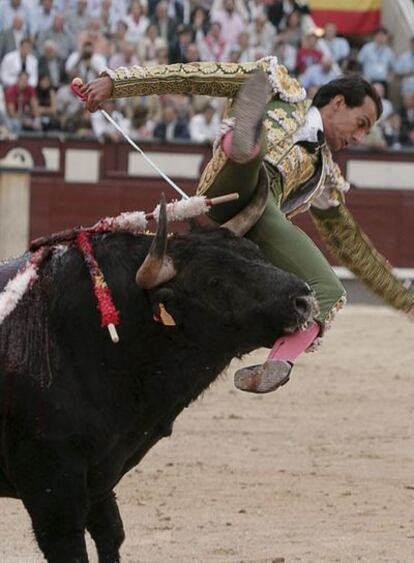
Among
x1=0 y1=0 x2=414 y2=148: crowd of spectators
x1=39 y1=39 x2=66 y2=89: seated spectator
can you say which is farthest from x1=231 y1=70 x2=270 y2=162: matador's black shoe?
x1=39 y1=39 x2=66 y2=89: seated spectator

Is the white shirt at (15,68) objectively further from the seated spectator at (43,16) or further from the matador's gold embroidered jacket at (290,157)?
the matador's gold embroidered jacket at (290,157)

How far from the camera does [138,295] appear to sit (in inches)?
145

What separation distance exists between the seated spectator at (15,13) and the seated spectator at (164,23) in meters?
1.04

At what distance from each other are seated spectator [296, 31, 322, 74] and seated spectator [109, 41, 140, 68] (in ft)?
4.68

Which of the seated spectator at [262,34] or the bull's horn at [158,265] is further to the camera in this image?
the seated spectator at [262,34]

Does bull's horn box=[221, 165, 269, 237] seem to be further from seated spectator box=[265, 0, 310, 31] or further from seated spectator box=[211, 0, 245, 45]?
seated spectator box=[265, 0, 310, 31]

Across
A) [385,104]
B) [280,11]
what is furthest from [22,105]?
[385,104]

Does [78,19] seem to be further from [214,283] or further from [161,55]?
[214,283]

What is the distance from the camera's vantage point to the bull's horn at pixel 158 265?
3.53 metres

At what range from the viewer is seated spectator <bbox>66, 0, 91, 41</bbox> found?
12.3m

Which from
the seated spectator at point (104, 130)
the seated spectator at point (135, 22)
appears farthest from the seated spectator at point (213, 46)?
the seated spectator at point (104, 130)

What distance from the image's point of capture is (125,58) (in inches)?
464

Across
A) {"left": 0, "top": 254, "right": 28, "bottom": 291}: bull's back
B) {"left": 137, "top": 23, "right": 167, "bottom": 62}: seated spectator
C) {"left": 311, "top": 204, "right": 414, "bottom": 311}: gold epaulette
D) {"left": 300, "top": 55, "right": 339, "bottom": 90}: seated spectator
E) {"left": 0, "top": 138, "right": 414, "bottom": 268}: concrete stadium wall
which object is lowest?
{"left": 0, "top": 138, "right": 414, "bottom": 268}: concrete stadium wall

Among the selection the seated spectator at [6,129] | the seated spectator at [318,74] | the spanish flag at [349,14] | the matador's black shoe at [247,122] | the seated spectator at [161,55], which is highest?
the matador's black shoe at [247,122]
